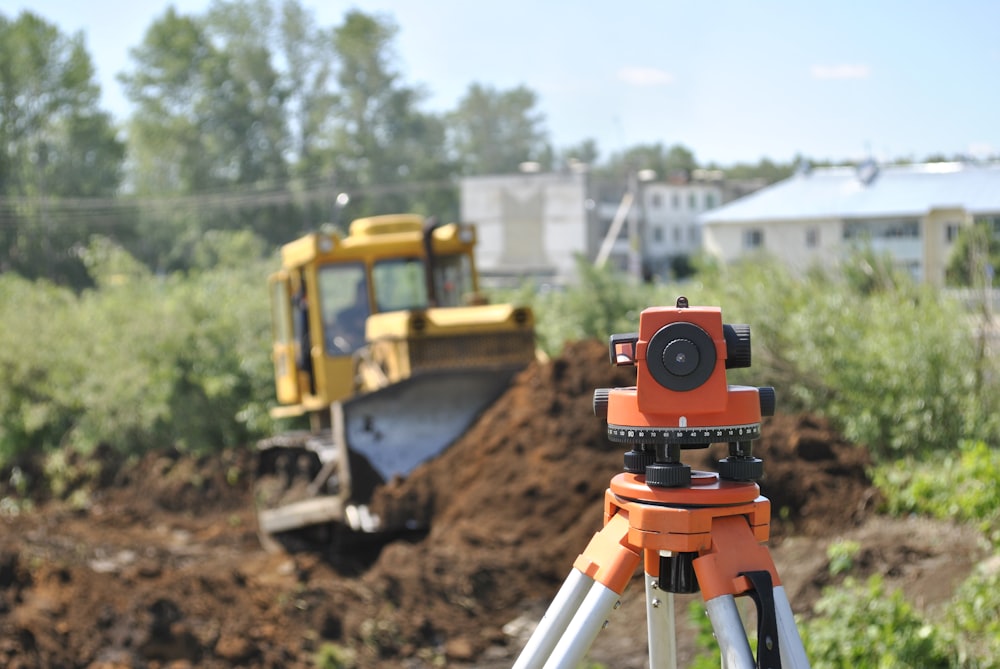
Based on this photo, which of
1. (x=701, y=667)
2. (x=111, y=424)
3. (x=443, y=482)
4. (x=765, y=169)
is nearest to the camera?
(x=701, y=667)

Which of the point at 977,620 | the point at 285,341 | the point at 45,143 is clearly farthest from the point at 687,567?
the point at 45,143

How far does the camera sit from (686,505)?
2295mm

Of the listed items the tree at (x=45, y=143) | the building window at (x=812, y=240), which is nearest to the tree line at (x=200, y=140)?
the tree at (x=45, y=143)

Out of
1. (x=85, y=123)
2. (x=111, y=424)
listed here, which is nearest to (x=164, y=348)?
(x=111, y=424)

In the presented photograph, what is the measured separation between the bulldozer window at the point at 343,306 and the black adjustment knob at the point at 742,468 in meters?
8.24

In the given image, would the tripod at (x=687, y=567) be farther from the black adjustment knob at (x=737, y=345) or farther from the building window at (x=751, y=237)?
the building window at (x=751, y=237)

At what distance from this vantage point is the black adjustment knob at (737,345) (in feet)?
7.61

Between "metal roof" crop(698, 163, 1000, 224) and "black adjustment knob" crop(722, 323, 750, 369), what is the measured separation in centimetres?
980

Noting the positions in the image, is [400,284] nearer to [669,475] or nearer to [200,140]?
[669,475]

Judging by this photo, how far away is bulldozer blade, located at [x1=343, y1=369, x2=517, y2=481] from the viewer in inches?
348

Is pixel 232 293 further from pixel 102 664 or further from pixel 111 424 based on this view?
pixel 102 664

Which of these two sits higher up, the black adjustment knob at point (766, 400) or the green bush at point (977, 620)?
the black adjustment knob at point (766, 400)

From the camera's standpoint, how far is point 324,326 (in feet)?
34.6

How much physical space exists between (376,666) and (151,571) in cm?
277
